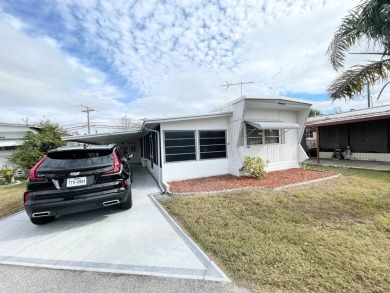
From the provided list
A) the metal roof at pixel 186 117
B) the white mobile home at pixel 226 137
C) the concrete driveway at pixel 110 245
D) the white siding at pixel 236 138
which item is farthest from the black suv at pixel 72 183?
the white siding at pixel 236 138

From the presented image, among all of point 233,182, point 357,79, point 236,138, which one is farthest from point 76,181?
point 357,79

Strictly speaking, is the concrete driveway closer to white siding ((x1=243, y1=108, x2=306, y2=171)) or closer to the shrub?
the shrub

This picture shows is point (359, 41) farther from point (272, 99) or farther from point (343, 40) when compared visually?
point (272, 99)

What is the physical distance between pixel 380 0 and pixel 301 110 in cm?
591

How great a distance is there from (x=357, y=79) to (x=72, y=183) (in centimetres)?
820

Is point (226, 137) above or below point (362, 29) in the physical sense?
below

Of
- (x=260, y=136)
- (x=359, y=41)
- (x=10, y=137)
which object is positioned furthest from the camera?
(x=10, y=137)

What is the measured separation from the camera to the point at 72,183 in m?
4.06

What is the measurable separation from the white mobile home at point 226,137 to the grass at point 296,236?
8.52ft

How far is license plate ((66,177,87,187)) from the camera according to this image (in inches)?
159

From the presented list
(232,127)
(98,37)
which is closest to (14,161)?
(98,37)

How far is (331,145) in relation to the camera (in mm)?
15375

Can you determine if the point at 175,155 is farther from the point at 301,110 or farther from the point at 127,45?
the point at 301,110

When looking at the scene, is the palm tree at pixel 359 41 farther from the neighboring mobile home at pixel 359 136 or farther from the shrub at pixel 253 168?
the neighboring mobile home at pixel 359 136
